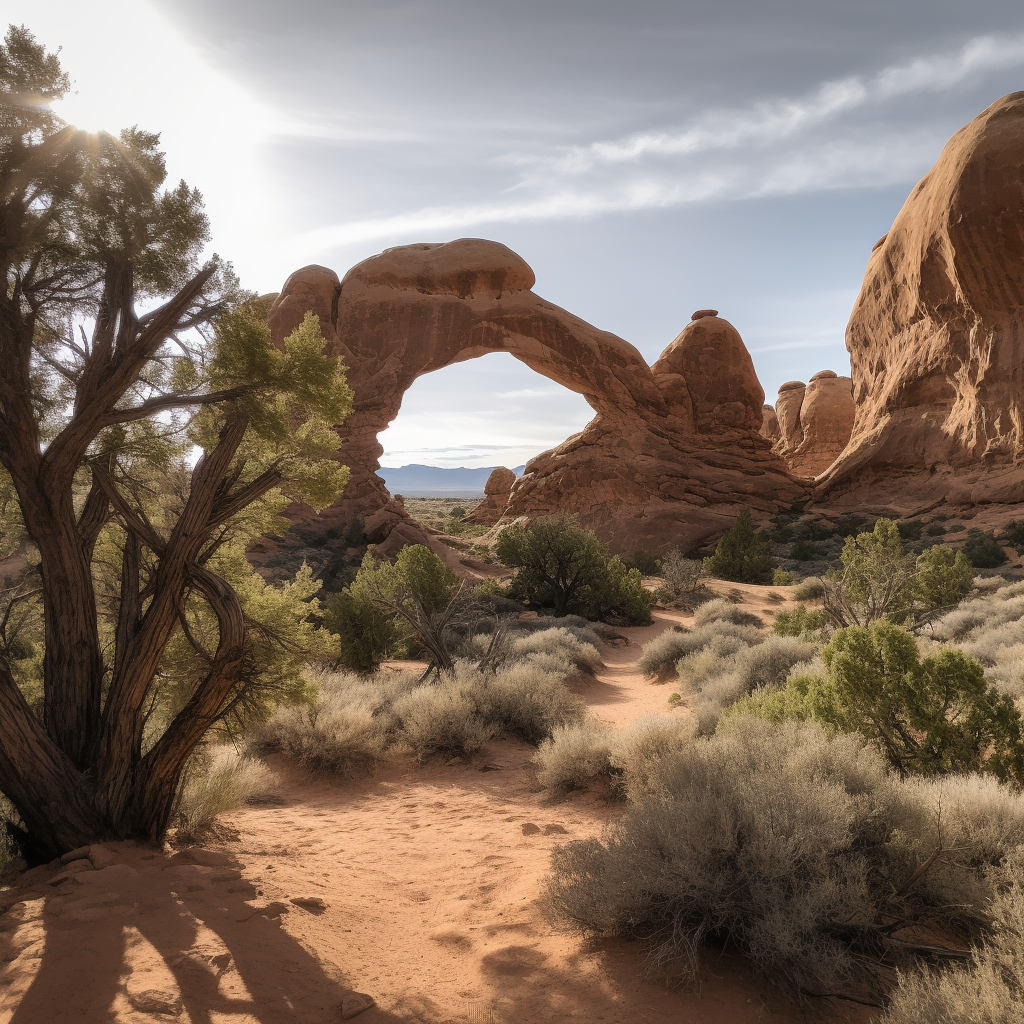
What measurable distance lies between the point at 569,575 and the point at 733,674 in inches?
394

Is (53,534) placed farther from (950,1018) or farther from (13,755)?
(950,1018)

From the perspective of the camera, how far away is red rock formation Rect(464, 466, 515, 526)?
1640 inches

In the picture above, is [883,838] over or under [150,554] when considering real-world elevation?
under

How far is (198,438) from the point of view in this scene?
4809 mm

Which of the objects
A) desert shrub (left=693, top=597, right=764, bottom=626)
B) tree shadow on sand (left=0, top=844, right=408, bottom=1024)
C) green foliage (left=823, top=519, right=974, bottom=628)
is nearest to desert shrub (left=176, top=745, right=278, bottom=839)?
tree shadow on sand (left=0, top=844, right=408, bottom=1024)

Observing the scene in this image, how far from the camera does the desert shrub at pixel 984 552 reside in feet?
61.4

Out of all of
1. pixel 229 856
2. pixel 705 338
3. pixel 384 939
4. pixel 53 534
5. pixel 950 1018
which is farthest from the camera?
pixel 705 338

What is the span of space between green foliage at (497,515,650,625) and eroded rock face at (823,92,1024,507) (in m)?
15.9

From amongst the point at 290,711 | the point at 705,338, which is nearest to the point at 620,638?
the point at 290,711

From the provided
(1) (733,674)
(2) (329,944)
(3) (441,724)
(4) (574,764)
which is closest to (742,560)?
(1) (733,674)

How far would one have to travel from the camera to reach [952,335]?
2522cm

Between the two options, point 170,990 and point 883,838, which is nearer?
point 170,990

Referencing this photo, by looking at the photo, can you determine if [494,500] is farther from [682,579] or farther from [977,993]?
[977,993]

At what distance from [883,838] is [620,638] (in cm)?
1175
